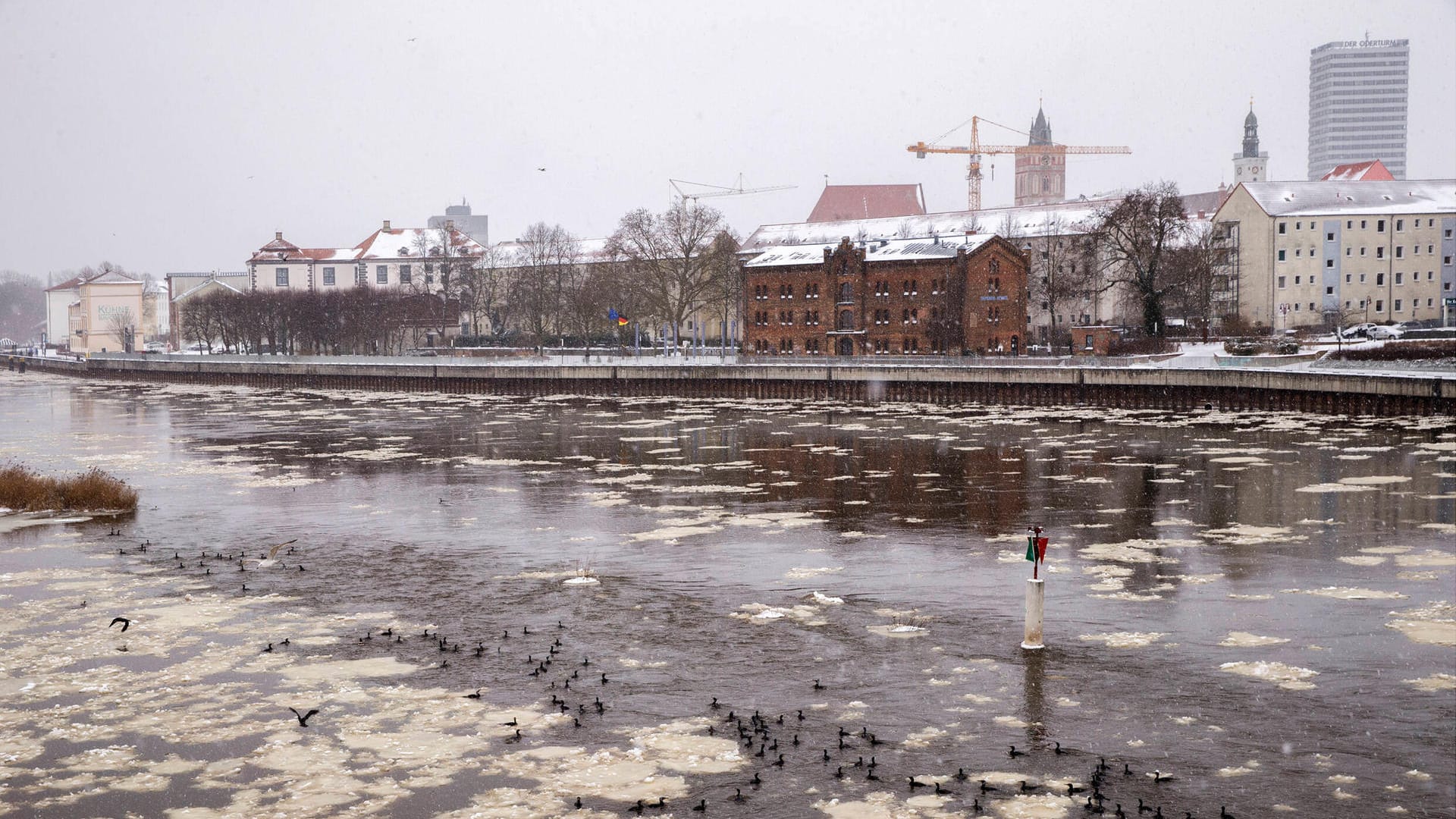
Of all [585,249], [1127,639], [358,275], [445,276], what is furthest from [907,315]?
[1127,639]

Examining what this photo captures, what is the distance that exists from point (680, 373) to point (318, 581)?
64.2m

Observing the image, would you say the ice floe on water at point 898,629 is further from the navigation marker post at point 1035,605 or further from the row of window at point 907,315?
the row of window at point 907,315

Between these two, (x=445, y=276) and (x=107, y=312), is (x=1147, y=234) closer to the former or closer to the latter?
(x=445, y=276)

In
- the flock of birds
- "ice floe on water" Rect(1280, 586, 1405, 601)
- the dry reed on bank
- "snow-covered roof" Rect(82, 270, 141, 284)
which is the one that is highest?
→ "snow-covered roof" Rect(82, 270, 141, 284)

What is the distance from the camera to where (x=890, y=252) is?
343 feet

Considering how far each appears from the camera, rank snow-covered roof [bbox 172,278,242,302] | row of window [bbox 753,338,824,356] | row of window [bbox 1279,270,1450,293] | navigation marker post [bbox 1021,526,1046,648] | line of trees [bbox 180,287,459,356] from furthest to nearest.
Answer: snow-covered roof [bbox 172,278,242,302] < line of trees [bbox 180,287,459,356] < row of window [bbox 1279,270,1450,293] < row of window [bbox 753,338,824,356] < navigation marker post [bbox 1021,526,1046,648]

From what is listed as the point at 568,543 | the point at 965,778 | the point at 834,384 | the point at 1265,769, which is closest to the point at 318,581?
the point at 568,543

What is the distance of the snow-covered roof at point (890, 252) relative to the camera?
327ft

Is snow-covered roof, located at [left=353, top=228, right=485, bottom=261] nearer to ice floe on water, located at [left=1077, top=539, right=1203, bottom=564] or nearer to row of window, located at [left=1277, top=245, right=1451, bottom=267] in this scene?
row of window, located at [left=1277, top=245, right=1451, bottom=267]

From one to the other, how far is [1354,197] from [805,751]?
368 ft

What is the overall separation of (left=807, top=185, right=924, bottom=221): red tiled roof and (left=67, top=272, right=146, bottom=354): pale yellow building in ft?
331

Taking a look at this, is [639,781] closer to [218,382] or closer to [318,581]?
[318,581]

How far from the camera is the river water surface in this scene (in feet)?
44.1

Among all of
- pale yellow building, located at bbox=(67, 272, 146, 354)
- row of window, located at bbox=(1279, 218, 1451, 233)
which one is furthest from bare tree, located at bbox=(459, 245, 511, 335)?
row of window, located at bbox=(1279, 218, 1451, 233)
